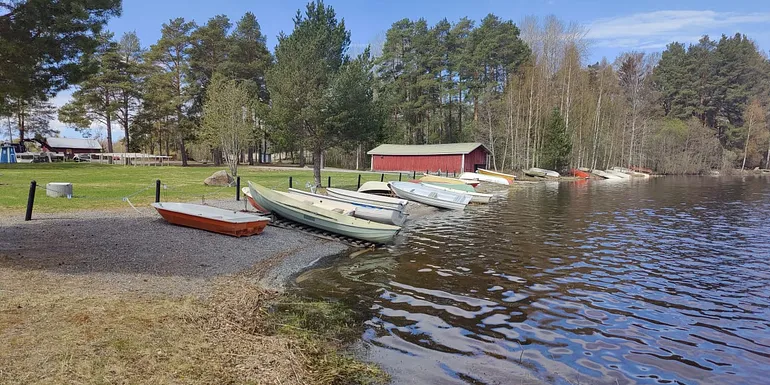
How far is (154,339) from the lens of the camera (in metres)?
5.05

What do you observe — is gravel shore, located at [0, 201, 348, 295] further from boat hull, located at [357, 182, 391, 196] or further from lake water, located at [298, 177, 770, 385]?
boat hull, located at [357, 182, 391, 196]

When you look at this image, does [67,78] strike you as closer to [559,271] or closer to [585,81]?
[559,271]

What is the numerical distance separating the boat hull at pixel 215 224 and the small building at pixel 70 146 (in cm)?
6782

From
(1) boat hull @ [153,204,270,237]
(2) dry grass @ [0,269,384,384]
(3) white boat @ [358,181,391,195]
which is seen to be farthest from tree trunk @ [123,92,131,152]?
(2) dry grass @ [0,269,384,384]

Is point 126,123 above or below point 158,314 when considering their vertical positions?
above

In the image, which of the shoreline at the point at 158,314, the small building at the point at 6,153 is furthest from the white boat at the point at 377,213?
the small building at the point at 6,153

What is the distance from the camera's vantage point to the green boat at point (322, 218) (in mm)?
13242

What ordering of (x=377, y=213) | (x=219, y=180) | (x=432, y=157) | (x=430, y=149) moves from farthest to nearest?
(x=430, y=149)
(x=432, y=157)
(x=219, y=180)
(x=377, y=213)

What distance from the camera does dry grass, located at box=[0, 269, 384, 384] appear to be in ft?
13.8

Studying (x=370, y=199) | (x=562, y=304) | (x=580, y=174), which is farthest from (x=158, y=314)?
(x=580, y=174)

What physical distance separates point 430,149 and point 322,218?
133ft

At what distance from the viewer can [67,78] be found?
1248 centimetres

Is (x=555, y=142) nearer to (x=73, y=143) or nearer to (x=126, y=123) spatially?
(x=126, y=123)

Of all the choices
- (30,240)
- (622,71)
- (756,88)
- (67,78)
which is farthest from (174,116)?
(756,88)
